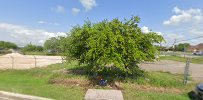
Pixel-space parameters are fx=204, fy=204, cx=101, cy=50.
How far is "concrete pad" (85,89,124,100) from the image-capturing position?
6875 millimetres

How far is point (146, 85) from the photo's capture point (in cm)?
893

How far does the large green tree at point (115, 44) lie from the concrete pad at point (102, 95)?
45.8 inches

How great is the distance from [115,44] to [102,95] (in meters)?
2.23

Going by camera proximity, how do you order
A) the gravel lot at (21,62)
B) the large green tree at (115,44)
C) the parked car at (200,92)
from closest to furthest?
the parked car at (200,92)
the large green tree at (115,44)
the gravel lot at (21,62)

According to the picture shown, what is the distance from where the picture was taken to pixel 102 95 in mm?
7176

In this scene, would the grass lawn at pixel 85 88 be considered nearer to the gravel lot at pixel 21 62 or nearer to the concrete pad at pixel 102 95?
the concrete pad at pixel 102 95

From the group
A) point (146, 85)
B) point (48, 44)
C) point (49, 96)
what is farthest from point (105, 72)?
point (48, 44)

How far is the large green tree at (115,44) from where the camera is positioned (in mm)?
8398

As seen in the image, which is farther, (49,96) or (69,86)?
(69,86)

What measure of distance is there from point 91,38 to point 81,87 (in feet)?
6.93

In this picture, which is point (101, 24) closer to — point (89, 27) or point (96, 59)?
point (89, 27)

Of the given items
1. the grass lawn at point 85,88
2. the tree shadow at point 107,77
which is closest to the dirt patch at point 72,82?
the grass lawn at point 85,88

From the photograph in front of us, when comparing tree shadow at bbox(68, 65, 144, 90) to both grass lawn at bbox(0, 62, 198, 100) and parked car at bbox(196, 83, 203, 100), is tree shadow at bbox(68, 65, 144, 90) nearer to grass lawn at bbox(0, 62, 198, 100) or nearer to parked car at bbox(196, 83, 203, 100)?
grass lawn at bbox(0, 62, 198, 100)

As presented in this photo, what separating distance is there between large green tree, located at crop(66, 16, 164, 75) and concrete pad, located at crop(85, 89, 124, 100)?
1.16m
